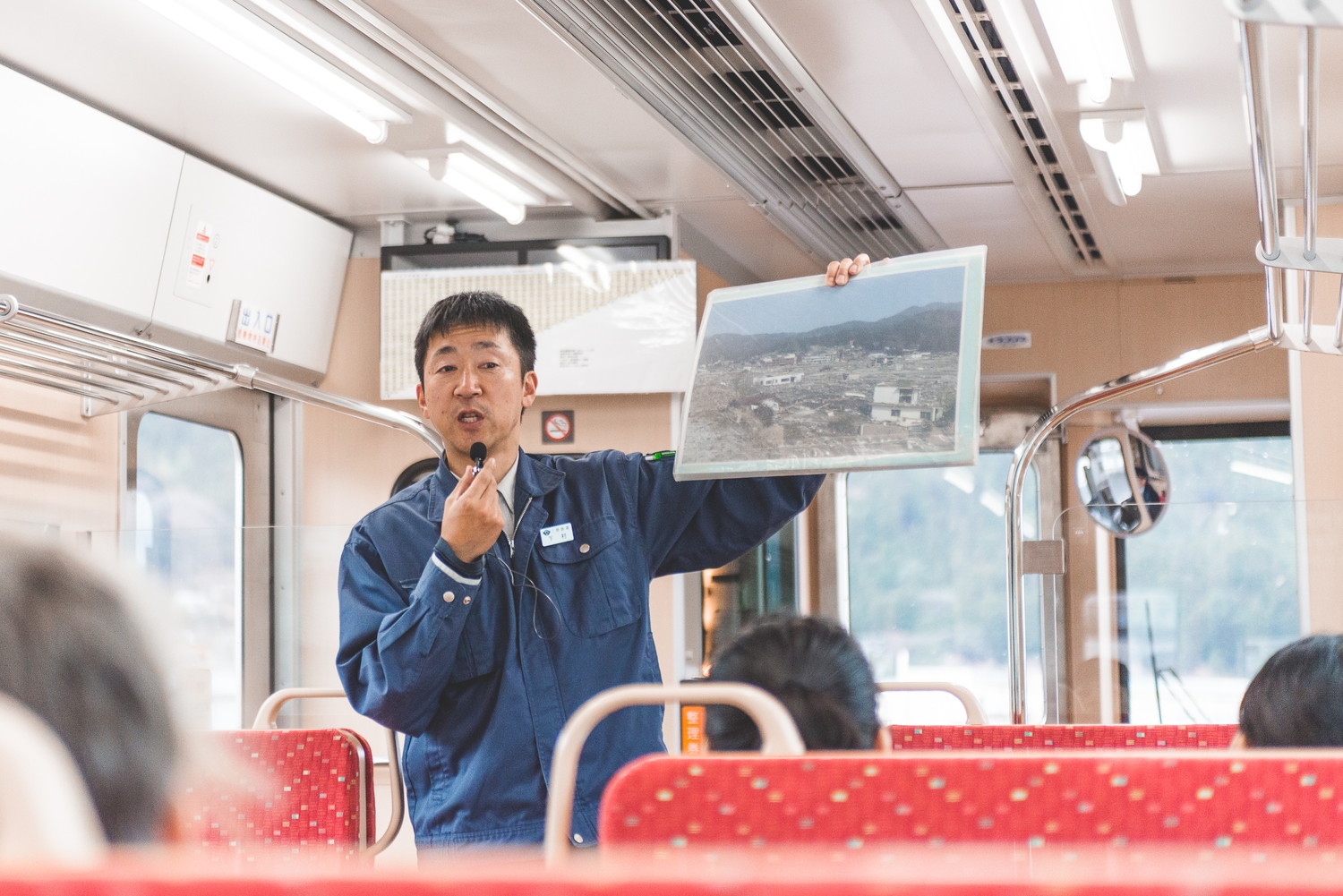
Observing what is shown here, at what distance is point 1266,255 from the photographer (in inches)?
102

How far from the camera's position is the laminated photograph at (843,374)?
2184 millimetres

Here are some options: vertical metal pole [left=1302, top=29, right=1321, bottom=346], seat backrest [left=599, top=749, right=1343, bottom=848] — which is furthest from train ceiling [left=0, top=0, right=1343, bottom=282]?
seat backrest [left=599, top=749, right=1343, bottom=848]

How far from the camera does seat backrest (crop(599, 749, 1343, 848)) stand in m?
1.23

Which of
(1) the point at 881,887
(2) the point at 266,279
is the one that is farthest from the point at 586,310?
(1) the point at 881,887

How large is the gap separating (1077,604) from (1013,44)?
5.22 ft

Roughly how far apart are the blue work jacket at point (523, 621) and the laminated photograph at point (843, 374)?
127 millimetres

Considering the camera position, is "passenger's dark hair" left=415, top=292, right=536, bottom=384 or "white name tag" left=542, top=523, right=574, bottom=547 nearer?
"white name tag" left=542, top=523, right=574, bottom=547

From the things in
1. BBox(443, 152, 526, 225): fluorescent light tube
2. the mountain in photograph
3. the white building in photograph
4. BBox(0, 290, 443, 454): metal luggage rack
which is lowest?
the white building in photograph

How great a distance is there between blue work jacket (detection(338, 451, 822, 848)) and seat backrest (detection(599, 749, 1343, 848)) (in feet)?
3.40

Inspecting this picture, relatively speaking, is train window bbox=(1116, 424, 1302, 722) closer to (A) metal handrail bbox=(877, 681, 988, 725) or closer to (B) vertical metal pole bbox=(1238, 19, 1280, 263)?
(A) metal handrail bbox=(877, 681, 988, 725)

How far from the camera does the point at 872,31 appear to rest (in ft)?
12.6

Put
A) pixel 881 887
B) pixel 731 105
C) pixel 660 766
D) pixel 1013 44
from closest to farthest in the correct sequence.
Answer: pixel 881 887
pixel 660 766
pixel 1013 44
pixel 731 105

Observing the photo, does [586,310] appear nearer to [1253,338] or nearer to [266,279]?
[266,279]

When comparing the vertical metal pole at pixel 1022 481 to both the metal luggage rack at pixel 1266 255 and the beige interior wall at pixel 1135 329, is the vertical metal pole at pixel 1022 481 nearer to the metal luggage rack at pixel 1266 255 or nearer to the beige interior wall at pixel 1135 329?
the metal luggage rack at pixel 1266 255
